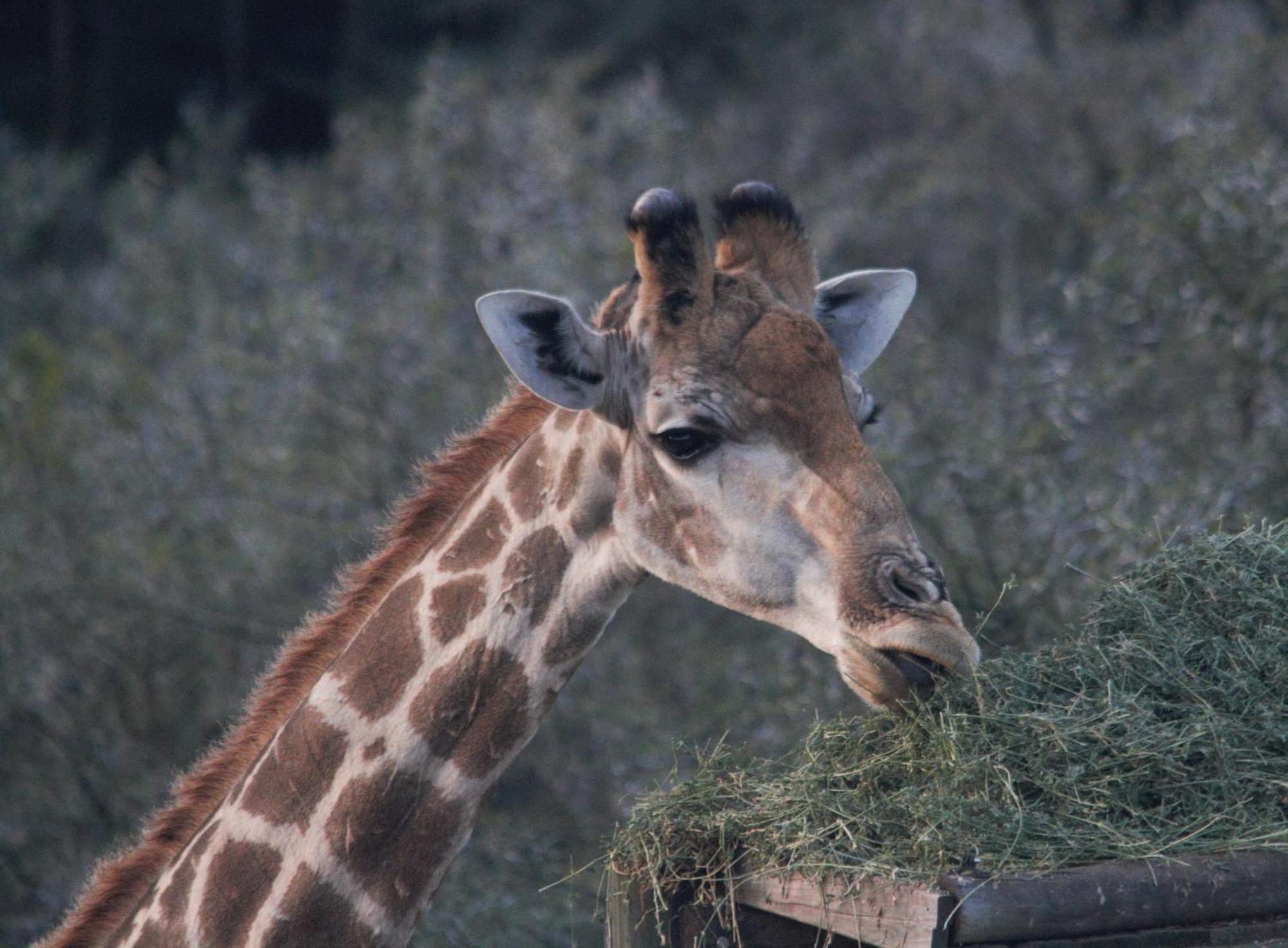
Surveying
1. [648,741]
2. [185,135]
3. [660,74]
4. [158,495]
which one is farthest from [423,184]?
[185,135]

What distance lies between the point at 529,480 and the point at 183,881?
4.55ft

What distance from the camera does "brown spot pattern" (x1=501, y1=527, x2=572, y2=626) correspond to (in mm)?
3535

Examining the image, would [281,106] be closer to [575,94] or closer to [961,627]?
[575,94]

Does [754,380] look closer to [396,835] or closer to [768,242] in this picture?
[768,242]

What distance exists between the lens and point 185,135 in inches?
739

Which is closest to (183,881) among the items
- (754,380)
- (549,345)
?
(549,345)

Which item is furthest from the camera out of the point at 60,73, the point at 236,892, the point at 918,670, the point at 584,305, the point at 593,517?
the point at 60,73

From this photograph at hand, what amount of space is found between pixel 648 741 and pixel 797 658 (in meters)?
0.90

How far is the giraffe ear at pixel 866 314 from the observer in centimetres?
421

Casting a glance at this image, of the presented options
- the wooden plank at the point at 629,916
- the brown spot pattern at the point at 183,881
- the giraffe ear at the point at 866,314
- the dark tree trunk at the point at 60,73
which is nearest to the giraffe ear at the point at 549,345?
the giraffe ear at the point at 866,314

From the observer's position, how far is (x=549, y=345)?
3650 mm

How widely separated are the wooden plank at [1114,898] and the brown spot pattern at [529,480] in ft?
5.05

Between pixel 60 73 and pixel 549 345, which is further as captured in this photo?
pixel 60 73

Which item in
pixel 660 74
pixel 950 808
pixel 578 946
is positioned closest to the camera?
pixel 950 808
